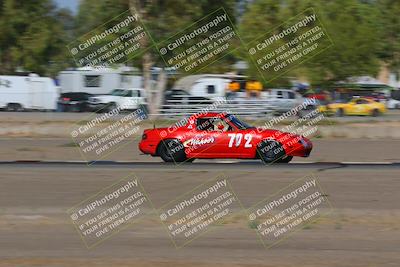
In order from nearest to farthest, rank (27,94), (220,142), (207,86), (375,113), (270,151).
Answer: (270,151) → (220,142) → (27,94) → (375,113) → (207,86)

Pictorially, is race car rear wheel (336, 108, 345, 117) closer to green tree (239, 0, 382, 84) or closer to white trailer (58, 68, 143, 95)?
green tree (239, 0, 382, 84)

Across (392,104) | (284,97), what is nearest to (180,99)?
(284,97)

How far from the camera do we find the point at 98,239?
9.54 metres

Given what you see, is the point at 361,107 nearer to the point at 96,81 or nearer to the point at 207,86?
the point at 207,86

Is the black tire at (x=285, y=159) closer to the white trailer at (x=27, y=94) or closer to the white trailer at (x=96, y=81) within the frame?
the white trailer at (x=27, y=94)

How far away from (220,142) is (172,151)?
1.12m

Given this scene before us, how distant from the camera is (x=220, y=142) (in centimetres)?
1794

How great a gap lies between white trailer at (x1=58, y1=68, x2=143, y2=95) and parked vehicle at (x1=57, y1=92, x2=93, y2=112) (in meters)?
4.85

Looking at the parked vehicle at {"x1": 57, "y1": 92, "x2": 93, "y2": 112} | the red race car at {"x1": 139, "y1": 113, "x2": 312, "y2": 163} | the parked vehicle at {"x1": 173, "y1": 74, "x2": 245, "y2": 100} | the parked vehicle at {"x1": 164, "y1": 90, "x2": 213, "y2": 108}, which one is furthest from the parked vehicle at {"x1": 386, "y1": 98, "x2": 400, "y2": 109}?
the red race car at {"x1": 139, "y1": 113, "x2": 312, "y2": 163}

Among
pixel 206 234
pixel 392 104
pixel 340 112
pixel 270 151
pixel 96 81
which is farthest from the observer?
pixel 392 104

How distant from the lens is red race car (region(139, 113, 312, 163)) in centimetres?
1773

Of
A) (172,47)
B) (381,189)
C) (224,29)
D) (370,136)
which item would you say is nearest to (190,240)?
(381,189)

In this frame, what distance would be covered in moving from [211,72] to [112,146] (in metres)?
35.6

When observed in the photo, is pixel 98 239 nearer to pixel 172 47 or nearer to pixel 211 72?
pixel 172 47
